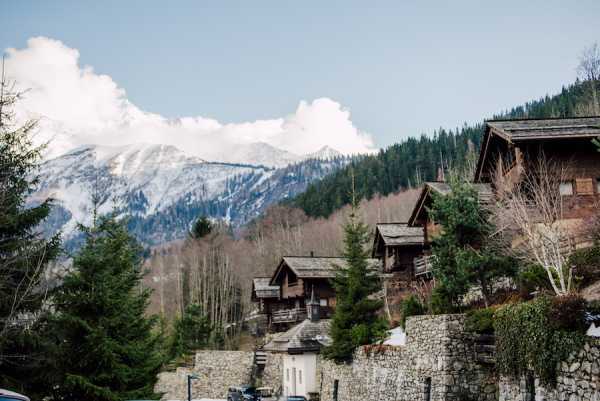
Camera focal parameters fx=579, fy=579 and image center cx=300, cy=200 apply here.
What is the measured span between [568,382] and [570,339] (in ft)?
3.31

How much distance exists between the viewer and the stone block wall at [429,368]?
1881cm

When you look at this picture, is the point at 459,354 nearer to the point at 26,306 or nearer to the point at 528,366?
the point at 528,366

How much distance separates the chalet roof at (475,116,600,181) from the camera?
27531 mm

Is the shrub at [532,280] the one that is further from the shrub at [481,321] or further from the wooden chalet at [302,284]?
the wooden chalet at [302,284]

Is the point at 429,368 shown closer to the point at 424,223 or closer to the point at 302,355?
the point at 302,355

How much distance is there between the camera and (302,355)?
3769 cm

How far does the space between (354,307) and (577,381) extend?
1746 cm

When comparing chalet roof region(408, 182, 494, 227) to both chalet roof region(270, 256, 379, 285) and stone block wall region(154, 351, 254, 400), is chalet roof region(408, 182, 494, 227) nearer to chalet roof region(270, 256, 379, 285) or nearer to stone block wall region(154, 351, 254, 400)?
chalet roof region(270, 256, 379, 285)

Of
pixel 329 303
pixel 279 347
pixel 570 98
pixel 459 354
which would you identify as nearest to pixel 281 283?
pixel 329 303

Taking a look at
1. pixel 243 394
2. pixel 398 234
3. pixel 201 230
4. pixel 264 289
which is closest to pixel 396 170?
pixel 201 230

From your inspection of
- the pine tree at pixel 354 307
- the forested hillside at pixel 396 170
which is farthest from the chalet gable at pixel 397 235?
the forested hillside at pixel 396 170

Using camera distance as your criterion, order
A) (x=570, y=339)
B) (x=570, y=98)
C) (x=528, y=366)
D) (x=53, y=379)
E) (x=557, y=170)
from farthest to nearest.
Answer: (x=570, y=98) < (x=557, y=170) < (x=53, y=379) < (x=528, y=366) < (x=570, y=339)

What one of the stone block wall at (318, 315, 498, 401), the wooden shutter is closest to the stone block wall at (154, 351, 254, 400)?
the stone block wall at (318, 315, 498, 401)

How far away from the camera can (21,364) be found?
19.0m
